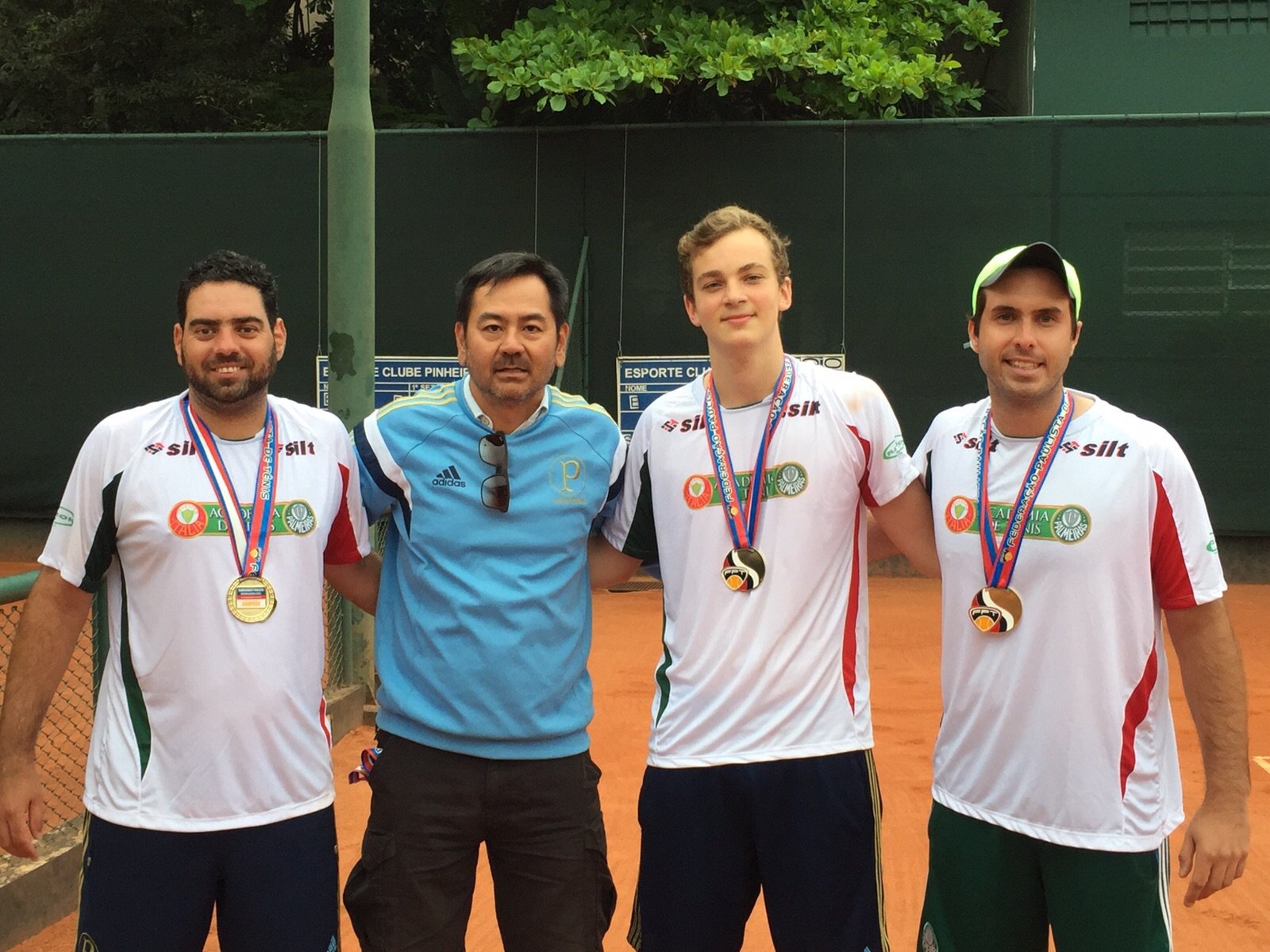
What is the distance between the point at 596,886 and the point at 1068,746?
1.11 meters

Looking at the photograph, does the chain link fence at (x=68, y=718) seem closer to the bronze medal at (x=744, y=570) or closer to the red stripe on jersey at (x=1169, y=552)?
the bronze medal at (x=744, y=570)

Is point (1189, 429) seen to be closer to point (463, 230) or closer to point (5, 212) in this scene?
point (463, 230)

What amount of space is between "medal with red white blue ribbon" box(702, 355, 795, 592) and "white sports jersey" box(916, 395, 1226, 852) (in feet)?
1.62

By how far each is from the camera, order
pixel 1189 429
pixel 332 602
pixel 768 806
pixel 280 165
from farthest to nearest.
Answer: pixel 280 165 < pixel 1189 429 < pixel 332 602 < pixel 768 806

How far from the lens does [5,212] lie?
12.3 meters

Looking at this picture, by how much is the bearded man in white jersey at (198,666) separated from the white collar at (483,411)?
41 cm

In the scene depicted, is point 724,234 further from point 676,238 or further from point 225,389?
point 676,238

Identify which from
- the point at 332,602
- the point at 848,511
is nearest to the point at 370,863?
the point at 848,511

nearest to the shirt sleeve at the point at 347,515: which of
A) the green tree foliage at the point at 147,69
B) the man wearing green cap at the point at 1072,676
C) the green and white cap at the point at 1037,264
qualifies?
the man wearing green cap at the point at 1072,676

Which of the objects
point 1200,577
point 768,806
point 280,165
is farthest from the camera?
point 280,165

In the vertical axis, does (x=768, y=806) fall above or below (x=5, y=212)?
below

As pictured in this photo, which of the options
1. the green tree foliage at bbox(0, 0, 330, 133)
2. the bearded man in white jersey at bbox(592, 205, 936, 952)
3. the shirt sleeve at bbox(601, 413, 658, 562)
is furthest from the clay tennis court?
the green tree foliage at bbox(0, 0, 330, 133)

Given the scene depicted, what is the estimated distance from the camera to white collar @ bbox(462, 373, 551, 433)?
3109mm

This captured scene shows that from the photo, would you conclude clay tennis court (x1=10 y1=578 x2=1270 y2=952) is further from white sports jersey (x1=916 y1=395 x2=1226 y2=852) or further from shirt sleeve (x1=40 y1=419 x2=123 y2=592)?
shirt sleeve (x1=40 y1=419 x2=123 y2=592)
